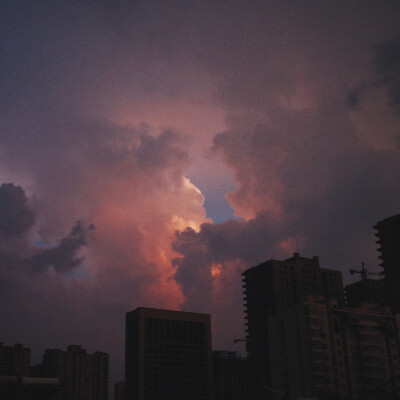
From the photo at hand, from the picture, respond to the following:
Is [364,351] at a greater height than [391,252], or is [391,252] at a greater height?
[391,252]

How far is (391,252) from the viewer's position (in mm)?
174125

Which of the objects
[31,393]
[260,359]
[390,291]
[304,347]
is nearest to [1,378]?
[31,393]

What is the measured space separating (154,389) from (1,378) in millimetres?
197830

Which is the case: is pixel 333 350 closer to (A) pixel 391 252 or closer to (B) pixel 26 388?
(A) pixel 391 252

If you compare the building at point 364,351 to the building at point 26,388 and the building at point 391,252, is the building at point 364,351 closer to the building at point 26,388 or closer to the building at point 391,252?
the building at point 391,252

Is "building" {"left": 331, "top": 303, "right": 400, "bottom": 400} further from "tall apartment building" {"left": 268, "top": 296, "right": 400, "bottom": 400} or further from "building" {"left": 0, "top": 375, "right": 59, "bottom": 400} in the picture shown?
"building" {"left": 0, "top": 375, "right": 59, "bottom": 400}

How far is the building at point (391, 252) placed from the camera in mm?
169750

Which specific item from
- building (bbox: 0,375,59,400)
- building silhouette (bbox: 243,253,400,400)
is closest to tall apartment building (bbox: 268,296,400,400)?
building silhouette (bbox: 243,253,400,400)

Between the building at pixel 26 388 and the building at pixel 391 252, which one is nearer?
the building at pixel 26 388

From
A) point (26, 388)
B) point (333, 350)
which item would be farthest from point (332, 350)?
point (26, 388)

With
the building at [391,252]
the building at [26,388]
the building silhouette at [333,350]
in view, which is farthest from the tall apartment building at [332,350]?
the building at [26,388]

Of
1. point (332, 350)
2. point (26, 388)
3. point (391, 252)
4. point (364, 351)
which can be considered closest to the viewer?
point (26, 388)

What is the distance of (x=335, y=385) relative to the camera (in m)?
118

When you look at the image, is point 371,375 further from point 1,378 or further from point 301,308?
point 1,378
